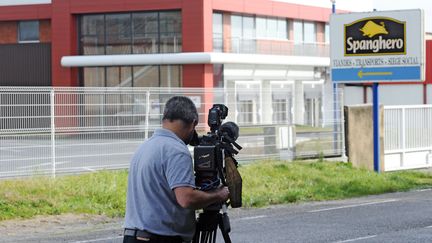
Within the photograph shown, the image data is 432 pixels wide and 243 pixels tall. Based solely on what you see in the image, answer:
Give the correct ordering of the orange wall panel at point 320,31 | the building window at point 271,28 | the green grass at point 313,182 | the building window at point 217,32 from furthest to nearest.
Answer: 1. the orange wall panel at point 320,31
2. the building window at point 271,28
3. the building window at point 217,32
4. the green grass at point 313,182

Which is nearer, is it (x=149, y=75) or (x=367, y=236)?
(x=367, y=236)

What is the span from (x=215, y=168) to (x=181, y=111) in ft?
1.48

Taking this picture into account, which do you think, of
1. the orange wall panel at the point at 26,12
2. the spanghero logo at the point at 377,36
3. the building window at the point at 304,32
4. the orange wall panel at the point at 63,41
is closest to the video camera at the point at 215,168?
the spanghero logo at the point at 377,36

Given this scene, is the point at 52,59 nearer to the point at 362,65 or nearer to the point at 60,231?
the point at 362,65

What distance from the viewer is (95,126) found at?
20.5 metres

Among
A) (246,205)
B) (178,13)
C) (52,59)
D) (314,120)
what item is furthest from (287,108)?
(52,59)

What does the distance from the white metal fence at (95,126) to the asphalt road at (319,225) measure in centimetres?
406

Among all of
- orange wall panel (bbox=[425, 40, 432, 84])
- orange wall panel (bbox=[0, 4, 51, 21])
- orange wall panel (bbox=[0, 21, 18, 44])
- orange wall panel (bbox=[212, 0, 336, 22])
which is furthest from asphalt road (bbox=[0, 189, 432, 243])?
orange wall panel (bbox=[0, 21, 18, 44])

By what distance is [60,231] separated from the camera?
1426 centimetres

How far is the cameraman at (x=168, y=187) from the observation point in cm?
614

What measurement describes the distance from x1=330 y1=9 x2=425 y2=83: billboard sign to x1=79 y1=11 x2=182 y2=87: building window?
78.3 ft

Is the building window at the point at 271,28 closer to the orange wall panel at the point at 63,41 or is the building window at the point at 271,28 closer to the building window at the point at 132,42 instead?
the building window at the point at 132,42

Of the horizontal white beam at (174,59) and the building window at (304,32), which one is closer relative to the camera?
the horizontal white beam at (174,59)

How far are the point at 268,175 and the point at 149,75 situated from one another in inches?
1088
